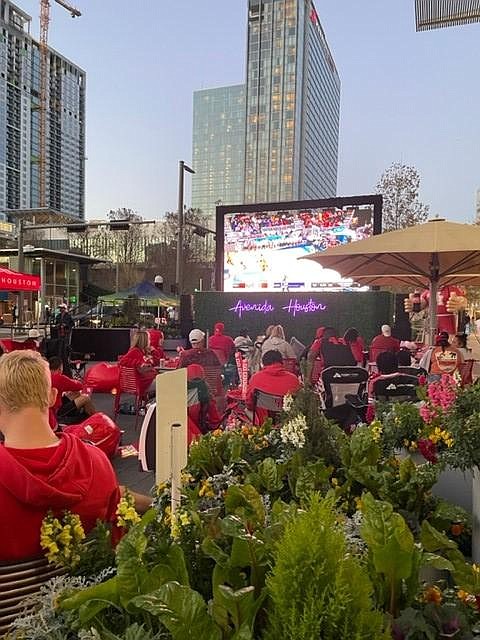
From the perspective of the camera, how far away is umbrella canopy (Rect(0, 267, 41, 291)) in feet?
40.7

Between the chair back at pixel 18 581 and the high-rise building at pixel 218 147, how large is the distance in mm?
77363

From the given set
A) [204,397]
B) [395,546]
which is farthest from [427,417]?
[204,397]

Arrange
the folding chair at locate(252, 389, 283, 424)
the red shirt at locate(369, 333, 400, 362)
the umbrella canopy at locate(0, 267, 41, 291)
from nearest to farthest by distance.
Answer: the folding chair at locate(252, 389, 283, 424) → the red shirt at locate(369, 333, 400, 362) → the umbrella canopy at locate(0, 267, 41, 291)

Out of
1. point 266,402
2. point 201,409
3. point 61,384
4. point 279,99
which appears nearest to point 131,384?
point 61,384

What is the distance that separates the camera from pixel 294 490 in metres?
2.01

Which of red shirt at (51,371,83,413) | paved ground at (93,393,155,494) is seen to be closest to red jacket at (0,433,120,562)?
paved ground at (93,393,155,494)

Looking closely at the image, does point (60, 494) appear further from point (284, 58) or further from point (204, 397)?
point (284, 58)

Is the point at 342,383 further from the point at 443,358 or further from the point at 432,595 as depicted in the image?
the point at 432,595

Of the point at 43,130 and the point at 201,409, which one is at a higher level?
the point at 43,130

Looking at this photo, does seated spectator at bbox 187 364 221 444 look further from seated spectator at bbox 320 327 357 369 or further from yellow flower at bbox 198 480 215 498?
seated spectator at bbox 320 327 357 369

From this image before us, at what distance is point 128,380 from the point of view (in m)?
8.01

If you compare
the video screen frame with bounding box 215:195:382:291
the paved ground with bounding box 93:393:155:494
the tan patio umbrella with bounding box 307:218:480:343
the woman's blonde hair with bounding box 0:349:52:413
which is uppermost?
the video screen frame with bounding box 215:195:382:291

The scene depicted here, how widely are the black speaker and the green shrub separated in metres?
19.7

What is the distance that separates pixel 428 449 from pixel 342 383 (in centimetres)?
432
